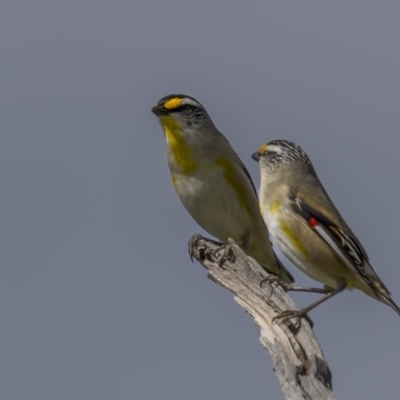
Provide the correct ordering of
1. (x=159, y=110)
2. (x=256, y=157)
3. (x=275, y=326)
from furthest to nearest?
1. (x=159, y=110)
2. (x=256, y=157)
3. (x=275, y=326)

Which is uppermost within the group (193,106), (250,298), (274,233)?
(193,106)

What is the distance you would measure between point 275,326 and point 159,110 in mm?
4402

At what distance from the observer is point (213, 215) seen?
42.1 feet

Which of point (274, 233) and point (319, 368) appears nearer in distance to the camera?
point (319, 368)

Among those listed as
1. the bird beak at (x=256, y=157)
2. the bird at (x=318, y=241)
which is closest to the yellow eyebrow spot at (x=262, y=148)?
the bird beak at (x=256, y=157)

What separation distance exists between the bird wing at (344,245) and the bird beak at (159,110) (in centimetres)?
247

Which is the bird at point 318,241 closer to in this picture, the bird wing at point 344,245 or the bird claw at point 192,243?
the bird wing at point 344,245

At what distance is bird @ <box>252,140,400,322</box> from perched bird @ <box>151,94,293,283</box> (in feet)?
3.61

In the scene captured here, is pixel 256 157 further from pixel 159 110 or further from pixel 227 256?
pixel 227 256

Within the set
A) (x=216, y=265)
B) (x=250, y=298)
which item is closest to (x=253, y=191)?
(x=216, y=265)

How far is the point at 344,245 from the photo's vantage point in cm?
1105

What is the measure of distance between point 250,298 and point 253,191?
341 centimetres

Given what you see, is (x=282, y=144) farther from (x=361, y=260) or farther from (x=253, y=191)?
(x=361, y=260)

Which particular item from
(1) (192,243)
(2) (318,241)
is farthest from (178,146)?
(2) (318,241)
